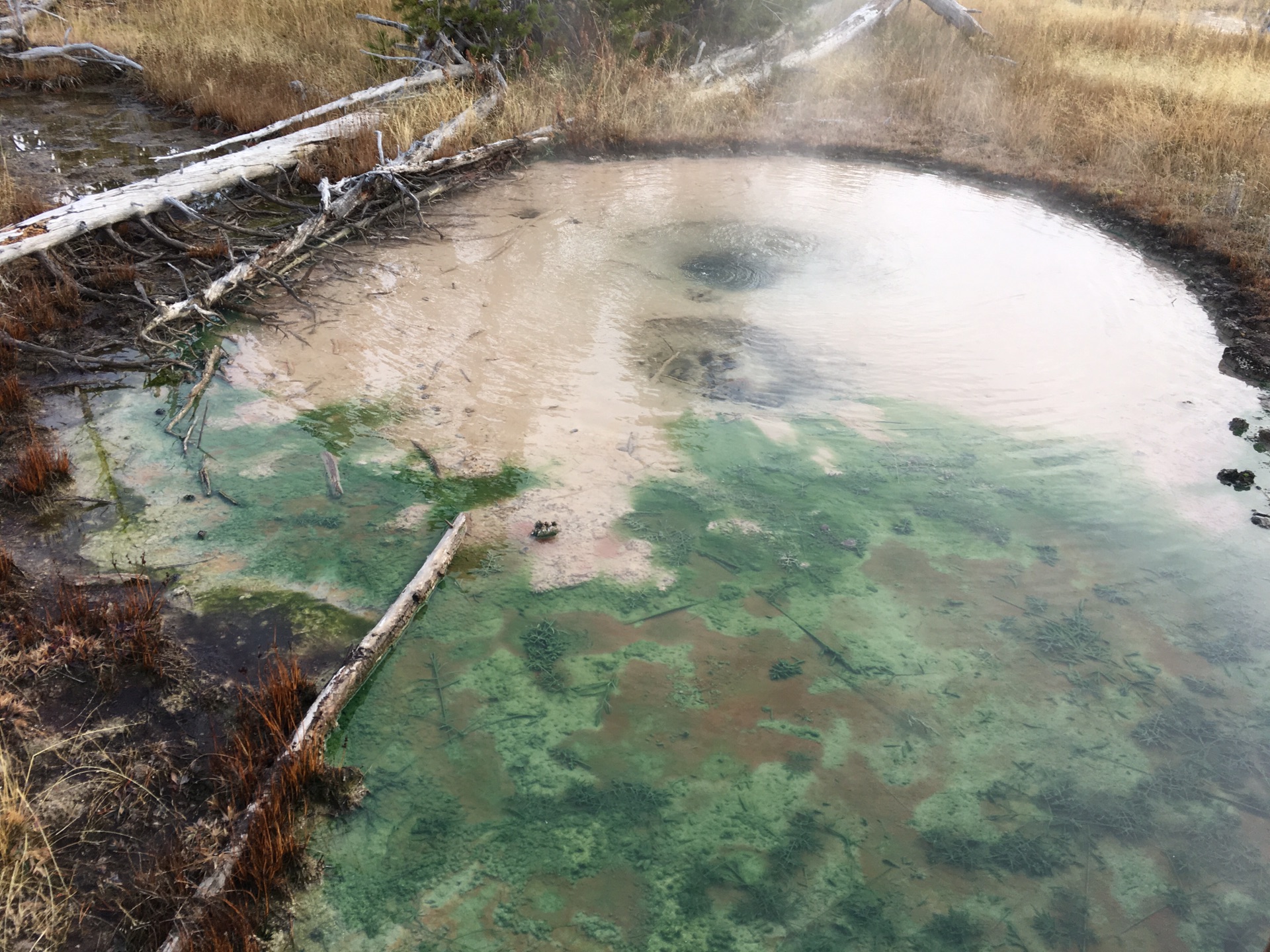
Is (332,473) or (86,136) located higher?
(86,136)

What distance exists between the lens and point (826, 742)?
12.0 feet

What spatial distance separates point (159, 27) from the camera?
14.9 meters

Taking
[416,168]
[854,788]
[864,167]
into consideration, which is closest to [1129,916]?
[854,788]

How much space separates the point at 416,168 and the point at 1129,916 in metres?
9.01

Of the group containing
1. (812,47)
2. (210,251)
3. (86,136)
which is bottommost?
(210,251)

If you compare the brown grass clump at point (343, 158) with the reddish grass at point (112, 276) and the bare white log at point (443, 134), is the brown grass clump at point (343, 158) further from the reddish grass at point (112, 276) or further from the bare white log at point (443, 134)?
the reddish grass at point (112, 276)

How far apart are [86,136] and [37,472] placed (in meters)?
8.90

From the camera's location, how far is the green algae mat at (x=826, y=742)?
2.99m

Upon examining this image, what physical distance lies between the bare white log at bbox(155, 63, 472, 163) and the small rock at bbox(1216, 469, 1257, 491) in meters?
9.74

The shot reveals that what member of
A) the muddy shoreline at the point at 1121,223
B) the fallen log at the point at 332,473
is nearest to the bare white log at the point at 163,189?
the muddy shoreline at the point at 1121,223

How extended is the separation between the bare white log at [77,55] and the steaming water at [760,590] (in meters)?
9.38

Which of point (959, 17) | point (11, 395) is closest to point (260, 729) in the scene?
point (11, 395)

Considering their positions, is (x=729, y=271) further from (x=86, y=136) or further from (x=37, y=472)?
(x=86, y=136)

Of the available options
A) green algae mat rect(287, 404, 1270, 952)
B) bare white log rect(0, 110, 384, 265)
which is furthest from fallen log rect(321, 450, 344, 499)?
bare white log rect(0, 110, 384, 265)
